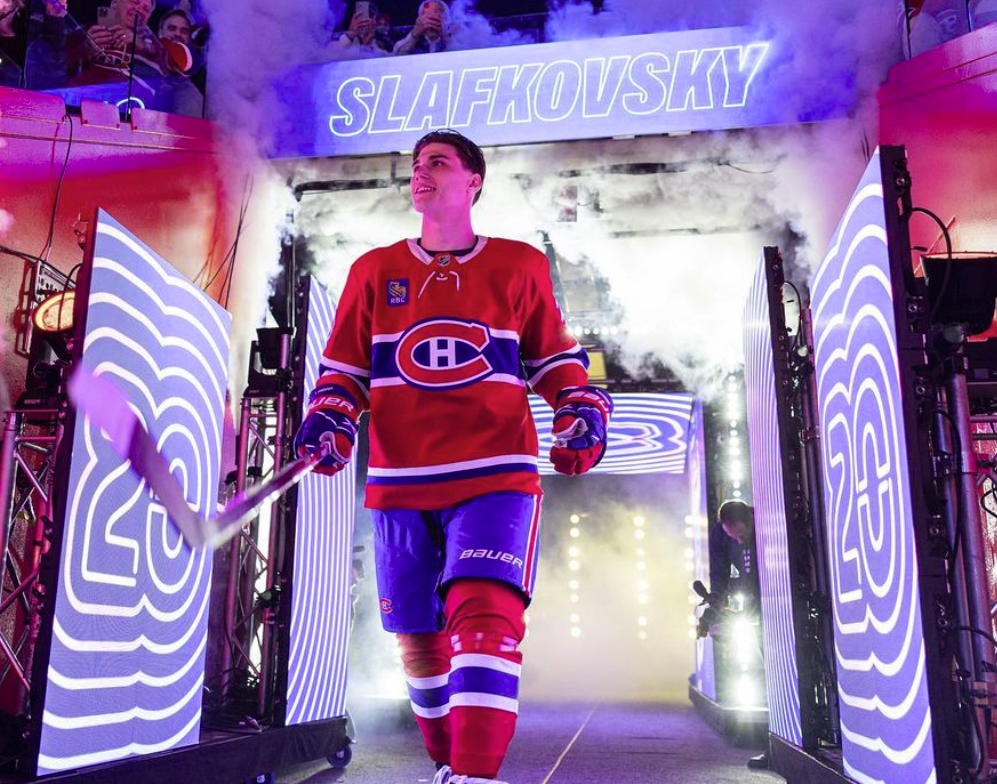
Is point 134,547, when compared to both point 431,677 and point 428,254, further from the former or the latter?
point 428,254

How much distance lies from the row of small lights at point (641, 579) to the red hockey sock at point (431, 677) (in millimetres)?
9596

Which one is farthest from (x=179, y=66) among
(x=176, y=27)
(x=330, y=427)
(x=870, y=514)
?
(x=870, y=514)

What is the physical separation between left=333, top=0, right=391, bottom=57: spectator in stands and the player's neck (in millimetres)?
4142

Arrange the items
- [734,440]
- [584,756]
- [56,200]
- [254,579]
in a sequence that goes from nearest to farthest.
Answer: [584,756], [56,200], [254,579], [734,440]

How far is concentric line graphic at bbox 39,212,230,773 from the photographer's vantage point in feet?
7.95

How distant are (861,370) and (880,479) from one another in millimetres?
309

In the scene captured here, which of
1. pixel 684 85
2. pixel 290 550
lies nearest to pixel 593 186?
pixel 684 85

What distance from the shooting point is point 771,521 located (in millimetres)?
3680

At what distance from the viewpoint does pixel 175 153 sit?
541 centimetres

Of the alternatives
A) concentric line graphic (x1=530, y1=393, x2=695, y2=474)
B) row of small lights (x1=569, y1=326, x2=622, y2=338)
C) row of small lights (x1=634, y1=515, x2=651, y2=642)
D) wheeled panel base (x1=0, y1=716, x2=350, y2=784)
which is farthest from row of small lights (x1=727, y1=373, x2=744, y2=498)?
row of small lights (x1=634, y1=515, x2=651, y2=642)

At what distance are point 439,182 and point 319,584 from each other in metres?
2.52

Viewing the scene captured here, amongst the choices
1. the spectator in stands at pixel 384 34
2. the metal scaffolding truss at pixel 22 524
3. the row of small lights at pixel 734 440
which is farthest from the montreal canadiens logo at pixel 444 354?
the row of small lights at pixel 734 440

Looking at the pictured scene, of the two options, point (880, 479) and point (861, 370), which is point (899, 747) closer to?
point (880, 479)

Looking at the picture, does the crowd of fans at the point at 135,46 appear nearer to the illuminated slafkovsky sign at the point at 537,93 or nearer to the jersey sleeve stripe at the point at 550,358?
the illuminated slafkovsky sign at the point at 537,93
